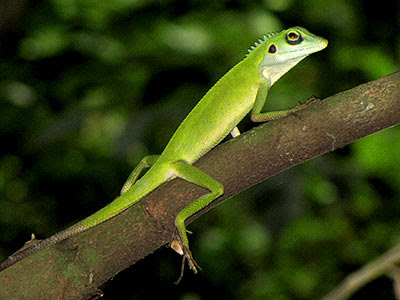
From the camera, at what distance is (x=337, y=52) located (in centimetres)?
408

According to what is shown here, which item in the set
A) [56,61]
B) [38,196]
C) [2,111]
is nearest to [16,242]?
[38,196]

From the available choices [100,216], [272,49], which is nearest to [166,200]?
[100,216]

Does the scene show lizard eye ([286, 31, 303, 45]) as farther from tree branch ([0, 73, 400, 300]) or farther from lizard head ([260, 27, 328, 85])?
tree branch ([0, 73, 400, 300])

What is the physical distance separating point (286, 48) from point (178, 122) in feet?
2.45

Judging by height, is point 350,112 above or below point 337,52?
above

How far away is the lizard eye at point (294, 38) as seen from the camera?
2979 mm

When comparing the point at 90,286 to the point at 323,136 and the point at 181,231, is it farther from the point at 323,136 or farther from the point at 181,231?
the point at 323,136

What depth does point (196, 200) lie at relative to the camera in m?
2.43

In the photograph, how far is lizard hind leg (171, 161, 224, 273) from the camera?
2338 millimetres

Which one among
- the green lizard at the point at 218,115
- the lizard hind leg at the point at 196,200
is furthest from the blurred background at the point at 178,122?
the lizard hind leg at the point at 196,200

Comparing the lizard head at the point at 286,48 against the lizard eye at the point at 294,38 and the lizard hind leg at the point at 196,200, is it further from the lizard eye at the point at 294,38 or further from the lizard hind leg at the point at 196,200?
the lizard hind leg at the point at 196,200

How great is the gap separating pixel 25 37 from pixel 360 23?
8.22 ft

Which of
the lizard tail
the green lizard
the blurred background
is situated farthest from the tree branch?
the blurred background

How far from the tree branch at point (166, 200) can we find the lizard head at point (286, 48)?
0.76 m
